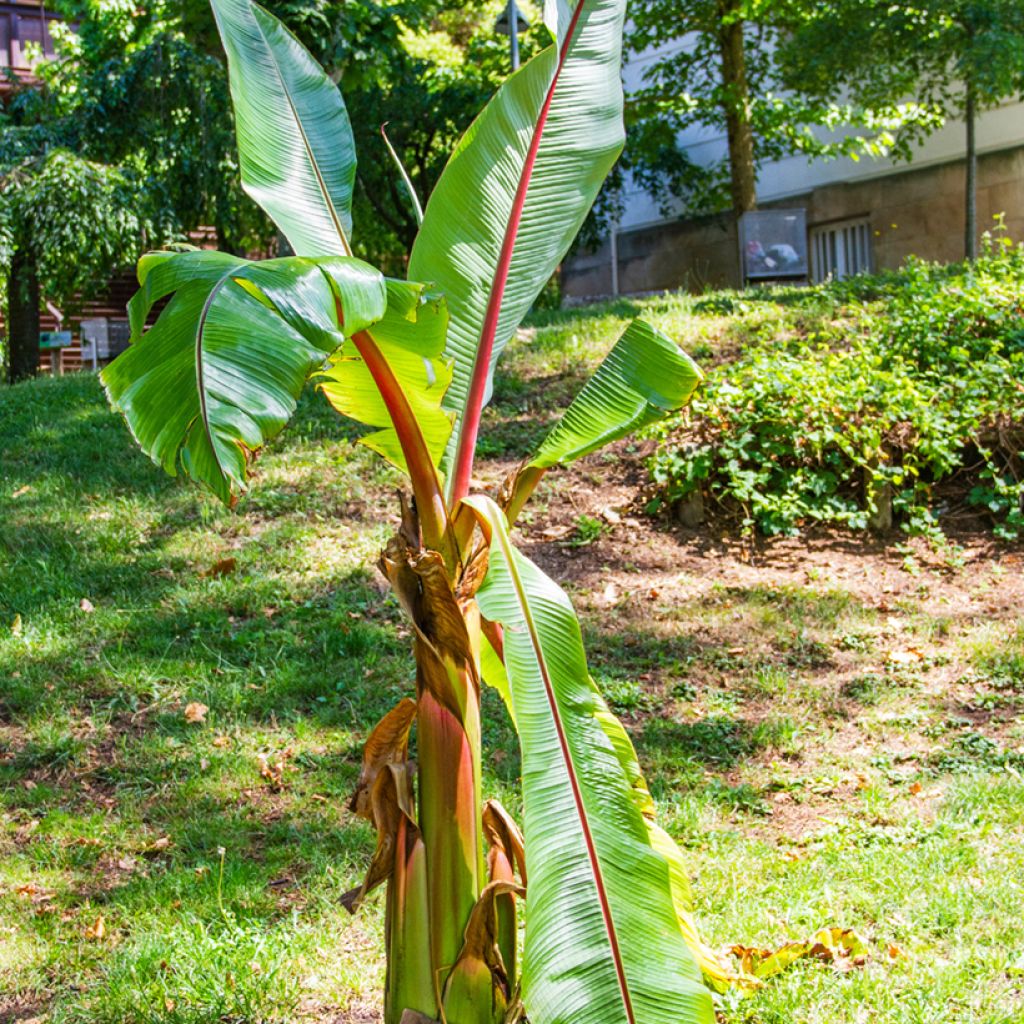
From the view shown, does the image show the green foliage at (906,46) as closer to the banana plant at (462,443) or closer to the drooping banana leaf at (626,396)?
the banana plant at (462,443)

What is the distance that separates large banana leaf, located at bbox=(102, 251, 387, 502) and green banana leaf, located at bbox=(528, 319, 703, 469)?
2.76 ft

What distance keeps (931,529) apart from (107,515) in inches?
204

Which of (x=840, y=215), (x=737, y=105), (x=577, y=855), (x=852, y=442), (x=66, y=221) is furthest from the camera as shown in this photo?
(x=840, y=215)

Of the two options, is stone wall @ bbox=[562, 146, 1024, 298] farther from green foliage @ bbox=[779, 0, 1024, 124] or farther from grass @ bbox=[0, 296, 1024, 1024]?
grass @ bbox=[0, 296, 1024, 1024]

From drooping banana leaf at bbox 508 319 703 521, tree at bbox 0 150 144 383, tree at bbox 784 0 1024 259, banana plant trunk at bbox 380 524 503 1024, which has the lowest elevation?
banana plant trunk at bbox 380 524 503 1024

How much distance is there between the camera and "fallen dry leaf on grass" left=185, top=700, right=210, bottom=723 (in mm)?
5156

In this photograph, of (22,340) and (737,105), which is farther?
(737,105)

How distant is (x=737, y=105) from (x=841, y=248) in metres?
5.90

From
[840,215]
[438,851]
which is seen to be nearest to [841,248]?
[840,215]

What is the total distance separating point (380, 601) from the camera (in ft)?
20.9

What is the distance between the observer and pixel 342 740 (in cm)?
504

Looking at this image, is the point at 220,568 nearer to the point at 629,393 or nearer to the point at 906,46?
the point at 629,393

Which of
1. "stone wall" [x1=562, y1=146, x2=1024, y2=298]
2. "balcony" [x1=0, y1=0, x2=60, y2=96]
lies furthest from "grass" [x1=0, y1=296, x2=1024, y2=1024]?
"balcony" [x1=0, y1=0, x2=60, y2=96]

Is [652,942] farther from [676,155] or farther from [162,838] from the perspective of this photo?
[676,155]
